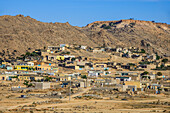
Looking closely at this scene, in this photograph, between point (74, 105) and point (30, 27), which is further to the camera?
point (30, 27)

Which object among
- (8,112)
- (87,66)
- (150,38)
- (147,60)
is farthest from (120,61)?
(150,38)

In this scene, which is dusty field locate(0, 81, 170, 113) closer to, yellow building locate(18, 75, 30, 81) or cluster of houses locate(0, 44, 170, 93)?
cluster of houses locate(0, 44, 170, 93)

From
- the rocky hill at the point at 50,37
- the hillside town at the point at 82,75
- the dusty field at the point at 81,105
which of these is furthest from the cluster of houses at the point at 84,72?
the rocky hill at the point at 50,37

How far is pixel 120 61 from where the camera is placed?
105250mm

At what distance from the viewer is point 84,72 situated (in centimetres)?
8294

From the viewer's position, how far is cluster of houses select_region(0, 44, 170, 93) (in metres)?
65.1

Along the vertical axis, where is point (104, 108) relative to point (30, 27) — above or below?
below

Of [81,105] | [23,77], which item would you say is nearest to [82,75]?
[23,77]

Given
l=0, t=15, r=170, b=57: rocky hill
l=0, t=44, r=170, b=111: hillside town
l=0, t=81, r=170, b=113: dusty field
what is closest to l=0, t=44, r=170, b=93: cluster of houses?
l=0, t=44, r=170, b=111: hillside town

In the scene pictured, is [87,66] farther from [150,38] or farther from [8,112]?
[150,38]

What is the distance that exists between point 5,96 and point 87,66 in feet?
128

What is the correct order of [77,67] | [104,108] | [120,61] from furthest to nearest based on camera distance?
[120,61] → [77,67] → [104,108]

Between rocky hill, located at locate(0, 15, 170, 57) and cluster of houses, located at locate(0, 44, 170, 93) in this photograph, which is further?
rocky hill, located at locate(0, 15, 170, 57)

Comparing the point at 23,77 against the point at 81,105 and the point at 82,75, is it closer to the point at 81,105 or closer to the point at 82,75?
the point at 82,75
